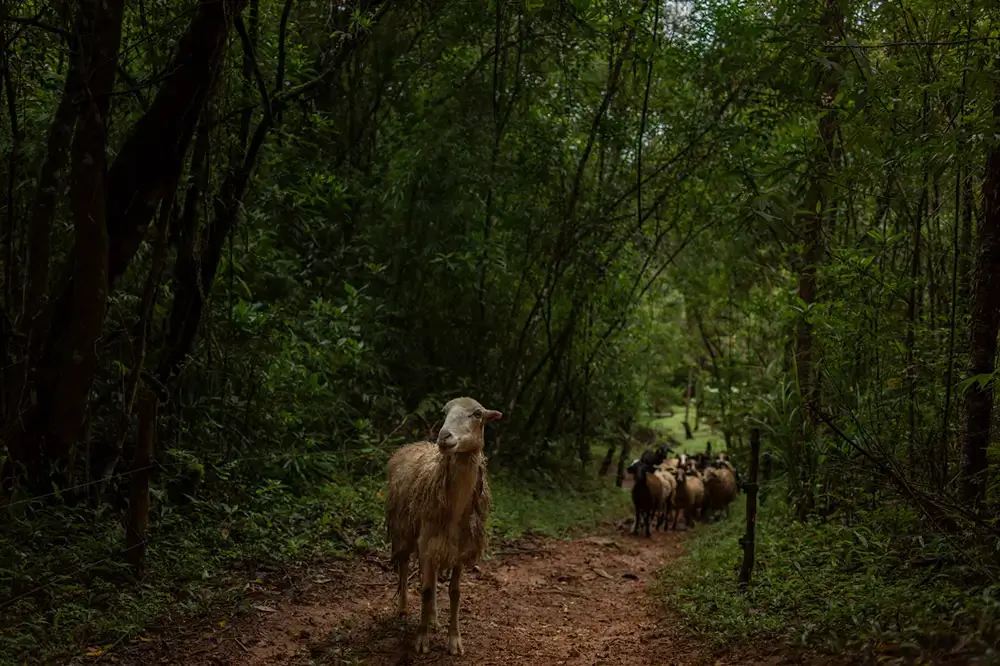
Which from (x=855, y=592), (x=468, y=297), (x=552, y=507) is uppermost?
(x=468, y=297)

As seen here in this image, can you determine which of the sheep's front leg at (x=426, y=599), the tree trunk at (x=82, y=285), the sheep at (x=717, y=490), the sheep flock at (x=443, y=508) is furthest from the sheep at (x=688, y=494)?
the tree trunk at (x=82, y=285)

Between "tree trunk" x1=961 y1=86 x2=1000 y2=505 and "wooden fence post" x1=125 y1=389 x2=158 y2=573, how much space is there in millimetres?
5241

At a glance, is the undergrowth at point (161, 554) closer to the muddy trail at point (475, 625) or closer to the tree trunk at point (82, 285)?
the muddy trail at point (475, 625)

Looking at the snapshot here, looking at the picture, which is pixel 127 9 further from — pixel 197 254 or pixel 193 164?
pixel 197 254

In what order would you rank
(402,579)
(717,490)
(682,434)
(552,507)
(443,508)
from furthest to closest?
(682,434), (717,490), (552,507), (402,579), (443,508)

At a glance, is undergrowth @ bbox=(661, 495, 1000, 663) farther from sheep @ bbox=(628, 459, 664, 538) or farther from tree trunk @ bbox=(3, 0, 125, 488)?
tree trunk @ bbox=(3, 0, 125, 488)

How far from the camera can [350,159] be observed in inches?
461

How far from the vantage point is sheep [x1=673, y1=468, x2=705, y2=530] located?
11000 millimetres

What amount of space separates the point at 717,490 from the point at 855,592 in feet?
21.3

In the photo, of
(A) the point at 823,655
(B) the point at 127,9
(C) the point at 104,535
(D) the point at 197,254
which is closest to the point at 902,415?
(A) the point at 823,655

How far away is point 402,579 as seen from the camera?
6.03 metres

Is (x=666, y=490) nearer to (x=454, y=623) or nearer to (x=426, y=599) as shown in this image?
(x=454, y=623)

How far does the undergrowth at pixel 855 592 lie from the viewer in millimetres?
4172

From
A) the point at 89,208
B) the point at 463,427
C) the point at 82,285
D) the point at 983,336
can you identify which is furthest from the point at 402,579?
the point at 983,336
